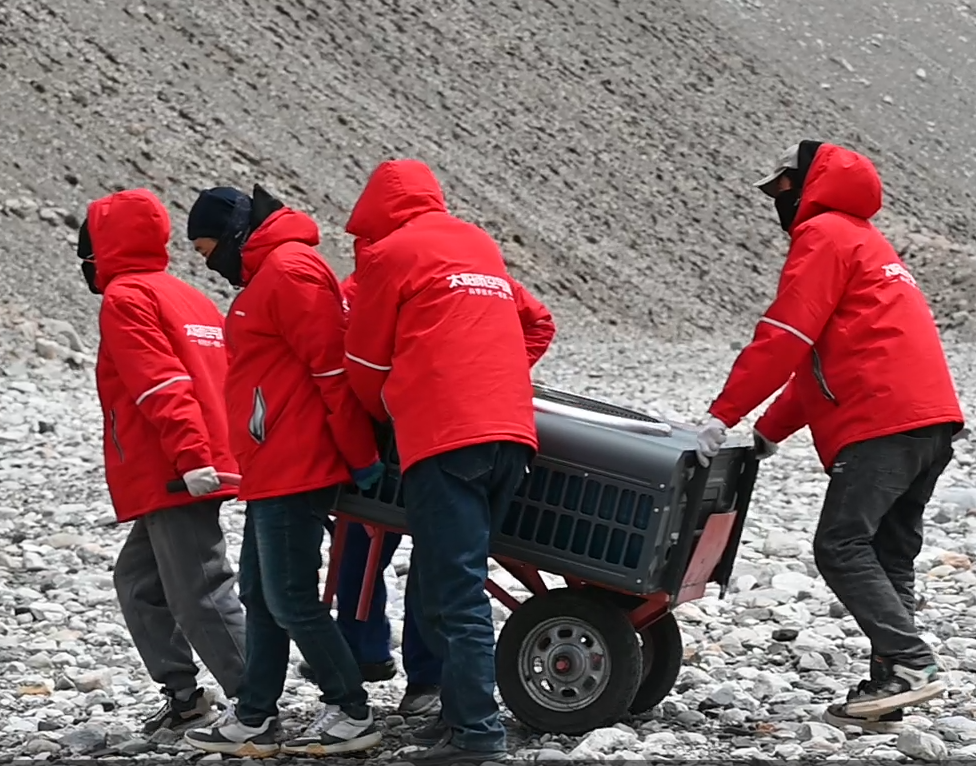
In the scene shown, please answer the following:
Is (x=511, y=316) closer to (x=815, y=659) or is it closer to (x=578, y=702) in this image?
(x=578, y=702)

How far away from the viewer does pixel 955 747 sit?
545 cm

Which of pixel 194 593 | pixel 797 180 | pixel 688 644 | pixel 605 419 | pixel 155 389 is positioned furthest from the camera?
pixel 688 644

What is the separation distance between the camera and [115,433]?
595 centimetres

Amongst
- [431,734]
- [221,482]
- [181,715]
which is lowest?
[181,715]

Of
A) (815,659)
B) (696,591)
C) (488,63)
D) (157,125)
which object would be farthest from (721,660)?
(488,63)

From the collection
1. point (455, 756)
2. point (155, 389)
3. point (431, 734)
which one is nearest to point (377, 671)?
point (431, 734)

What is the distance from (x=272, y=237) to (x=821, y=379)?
1.94m

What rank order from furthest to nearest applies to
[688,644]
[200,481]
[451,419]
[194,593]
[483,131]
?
[483,131] → [688,644] → [194,593] → [200,481] → [451,419]

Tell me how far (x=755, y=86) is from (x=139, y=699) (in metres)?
34.7

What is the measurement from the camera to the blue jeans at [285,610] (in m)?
5.36

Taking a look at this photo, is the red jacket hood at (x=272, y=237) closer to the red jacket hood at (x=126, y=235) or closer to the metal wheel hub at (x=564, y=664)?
the red jacket hood at (x=126, y=235)

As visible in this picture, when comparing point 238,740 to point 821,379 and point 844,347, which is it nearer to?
point 821,379

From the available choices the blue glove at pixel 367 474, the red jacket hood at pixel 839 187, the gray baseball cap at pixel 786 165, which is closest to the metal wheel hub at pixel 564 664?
the blue glove at pixel 367 474

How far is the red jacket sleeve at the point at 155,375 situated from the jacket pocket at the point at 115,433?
142 millimetres
